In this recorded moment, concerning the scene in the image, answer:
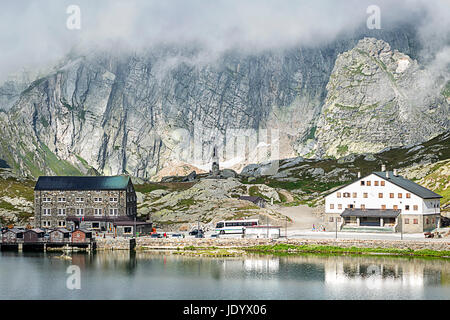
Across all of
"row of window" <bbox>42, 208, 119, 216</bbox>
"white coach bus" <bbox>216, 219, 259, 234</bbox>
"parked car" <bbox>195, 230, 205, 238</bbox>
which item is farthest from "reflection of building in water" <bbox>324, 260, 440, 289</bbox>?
"row of window" <bbox>42, 208, 119, 216</bbox>

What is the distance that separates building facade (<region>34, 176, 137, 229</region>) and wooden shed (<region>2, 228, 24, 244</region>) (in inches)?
509

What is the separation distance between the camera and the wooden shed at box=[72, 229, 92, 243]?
10725 centimetres

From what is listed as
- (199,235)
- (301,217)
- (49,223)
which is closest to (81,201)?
(49,223)

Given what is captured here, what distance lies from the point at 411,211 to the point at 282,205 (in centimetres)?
5548

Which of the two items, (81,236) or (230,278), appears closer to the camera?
(230,278)

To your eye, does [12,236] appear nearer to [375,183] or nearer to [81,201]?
[81,201]

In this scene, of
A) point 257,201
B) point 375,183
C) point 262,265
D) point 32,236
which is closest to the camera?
point 262,265

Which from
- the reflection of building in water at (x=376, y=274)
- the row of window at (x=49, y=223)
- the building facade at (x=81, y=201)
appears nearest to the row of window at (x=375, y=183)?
the reflection of building in water at (x=376, y=274)

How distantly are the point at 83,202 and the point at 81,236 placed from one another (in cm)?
1850

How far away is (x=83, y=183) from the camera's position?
127m

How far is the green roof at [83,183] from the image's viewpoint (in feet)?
409

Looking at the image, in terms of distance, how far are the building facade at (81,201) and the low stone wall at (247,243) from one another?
16774 mm

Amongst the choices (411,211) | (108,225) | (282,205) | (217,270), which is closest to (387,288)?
(217,270)
